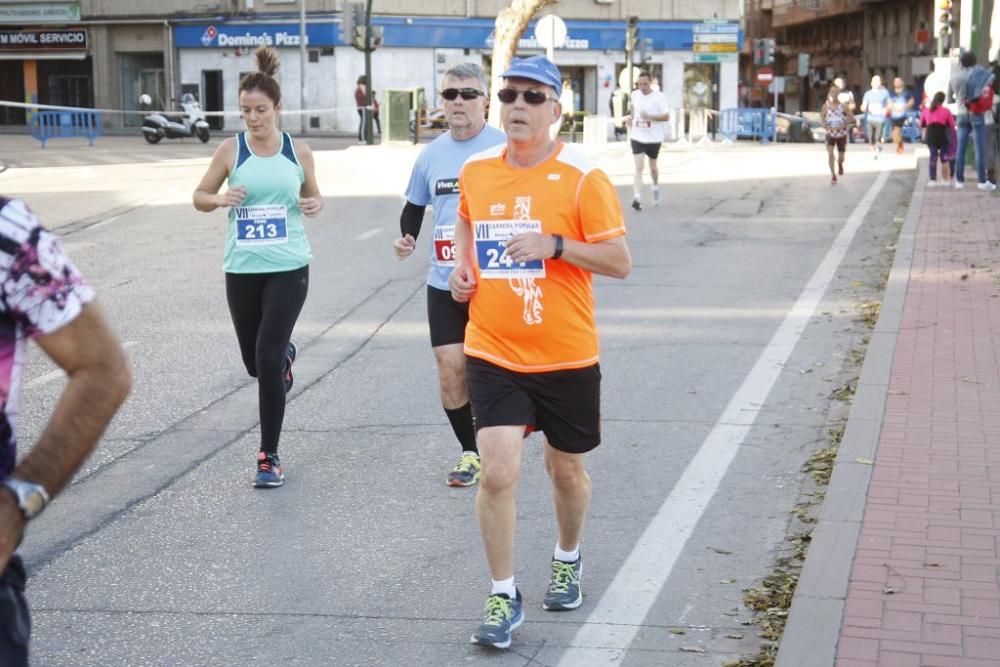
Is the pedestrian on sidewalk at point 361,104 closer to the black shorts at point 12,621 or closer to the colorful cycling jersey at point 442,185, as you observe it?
the colorful cycling jersey at point 442,185

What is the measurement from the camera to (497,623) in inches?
188

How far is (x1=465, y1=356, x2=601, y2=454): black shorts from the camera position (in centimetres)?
482

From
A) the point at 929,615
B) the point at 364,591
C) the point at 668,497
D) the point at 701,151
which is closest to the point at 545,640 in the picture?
the point at 364,591

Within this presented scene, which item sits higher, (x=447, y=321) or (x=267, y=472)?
(x=447, y=321)

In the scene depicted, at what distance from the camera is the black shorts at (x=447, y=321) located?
6.59 metres

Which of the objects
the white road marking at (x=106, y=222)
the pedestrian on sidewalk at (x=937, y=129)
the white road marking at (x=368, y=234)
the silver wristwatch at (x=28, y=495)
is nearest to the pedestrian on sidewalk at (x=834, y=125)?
the pedestrian on sidewalk at (x=937, y=129)

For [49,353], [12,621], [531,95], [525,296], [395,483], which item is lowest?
[395,483]

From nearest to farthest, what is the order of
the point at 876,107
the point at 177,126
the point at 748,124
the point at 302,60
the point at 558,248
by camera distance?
the point at 558,248
the point at 876,107
the point at 177,126
the point at 748,124
the point at 302,60

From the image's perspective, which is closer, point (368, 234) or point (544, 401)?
point (544, 401)

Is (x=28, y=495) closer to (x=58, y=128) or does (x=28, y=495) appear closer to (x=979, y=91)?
(x=979, y=91)

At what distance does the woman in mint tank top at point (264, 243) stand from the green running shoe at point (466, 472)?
2.58 ft

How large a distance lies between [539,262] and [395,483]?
2.47m

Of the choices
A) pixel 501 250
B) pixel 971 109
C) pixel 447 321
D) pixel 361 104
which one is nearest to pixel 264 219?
pixel 447 321

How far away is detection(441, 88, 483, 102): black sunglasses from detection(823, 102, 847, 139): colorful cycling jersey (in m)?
20.0
